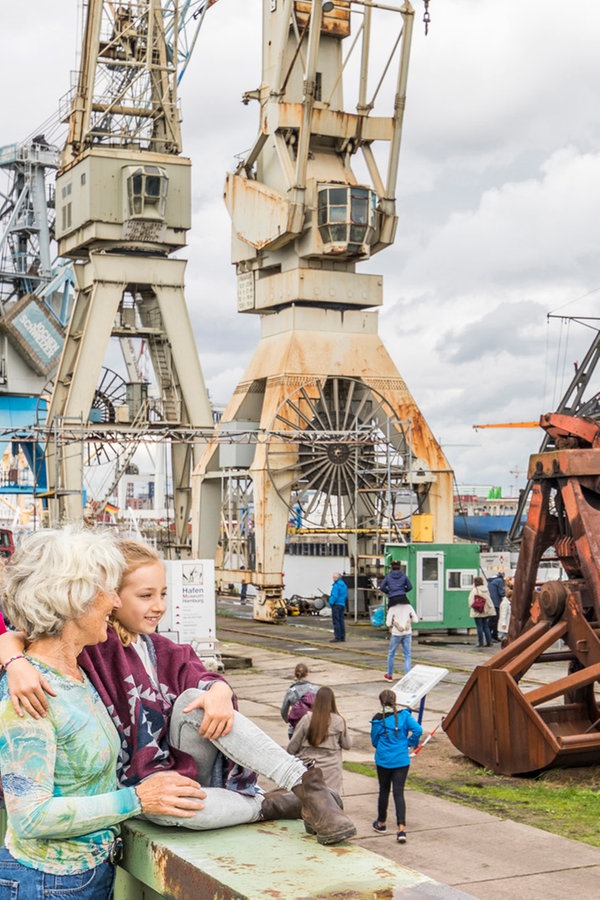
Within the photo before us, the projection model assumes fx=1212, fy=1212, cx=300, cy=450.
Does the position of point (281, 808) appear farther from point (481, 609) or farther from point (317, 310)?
point (317, 310)

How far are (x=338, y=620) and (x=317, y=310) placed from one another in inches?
502

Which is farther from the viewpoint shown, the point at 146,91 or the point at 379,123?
the point at 146,91

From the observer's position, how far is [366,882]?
295cm

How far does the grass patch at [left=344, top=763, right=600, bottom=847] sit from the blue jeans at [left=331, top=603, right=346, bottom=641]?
15173 mm

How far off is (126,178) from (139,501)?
376ft

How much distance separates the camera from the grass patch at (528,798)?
11.7 metres

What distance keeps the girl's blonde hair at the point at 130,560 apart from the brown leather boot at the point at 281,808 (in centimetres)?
68

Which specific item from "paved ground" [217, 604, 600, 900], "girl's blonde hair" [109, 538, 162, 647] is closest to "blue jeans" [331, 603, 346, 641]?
"paved ground" [217, 604, 600, 900]

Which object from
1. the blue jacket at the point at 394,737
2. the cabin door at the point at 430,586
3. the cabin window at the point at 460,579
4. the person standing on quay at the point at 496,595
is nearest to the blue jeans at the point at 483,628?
the person standing on quay at the point at 496,595

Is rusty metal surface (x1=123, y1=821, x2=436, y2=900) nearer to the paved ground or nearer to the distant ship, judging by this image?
the paved ground

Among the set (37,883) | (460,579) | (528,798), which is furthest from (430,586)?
(37,883)

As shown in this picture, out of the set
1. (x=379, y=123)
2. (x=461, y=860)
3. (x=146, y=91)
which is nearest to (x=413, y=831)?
(x=461, y=860)

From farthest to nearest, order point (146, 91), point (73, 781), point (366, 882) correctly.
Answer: point (146, 91) → point (73, 781) → point (366, 882)

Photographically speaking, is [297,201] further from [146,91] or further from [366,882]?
[366,882]
